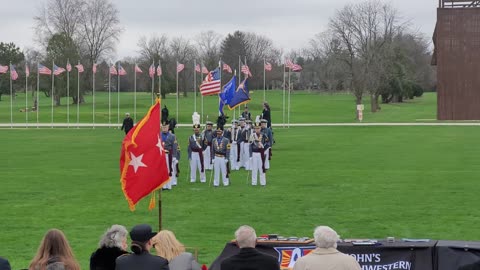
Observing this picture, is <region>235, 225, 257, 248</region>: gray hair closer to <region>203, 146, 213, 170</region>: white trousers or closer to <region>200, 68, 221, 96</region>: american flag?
<region>203, 146, 213, 170</region>: white trousers

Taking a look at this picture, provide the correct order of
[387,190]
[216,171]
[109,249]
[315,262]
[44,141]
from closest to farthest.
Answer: [315,262]
[109,249]
[387,190]
[216,171]
[44,141]

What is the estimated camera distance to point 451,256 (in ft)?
30.2

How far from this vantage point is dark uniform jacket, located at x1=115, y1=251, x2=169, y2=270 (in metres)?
6.88

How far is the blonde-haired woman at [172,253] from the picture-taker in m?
7.24

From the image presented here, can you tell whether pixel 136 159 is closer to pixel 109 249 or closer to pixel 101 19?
Answer: pixel 109 249

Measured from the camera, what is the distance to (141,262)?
6.93 meters

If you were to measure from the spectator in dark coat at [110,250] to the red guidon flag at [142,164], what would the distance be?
356cm

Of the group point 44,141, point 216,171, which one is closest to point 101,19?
point 44,141

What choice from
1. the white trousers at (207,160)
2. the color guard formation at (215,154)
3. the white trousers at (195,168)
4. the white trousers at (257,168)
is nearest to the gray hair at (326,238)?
the color guard formation at (215,154)

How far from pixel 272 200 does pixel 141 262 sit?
12419 mm

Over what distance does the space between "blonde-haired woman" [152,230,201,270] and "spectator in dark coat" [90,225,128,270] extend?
1.09 feet

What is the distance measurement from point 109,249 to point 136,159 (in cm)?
390

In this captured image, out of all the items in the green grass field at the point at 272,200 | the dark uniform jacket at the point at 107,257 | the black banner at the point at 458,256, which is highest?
the dark uniform jacket at the point at 107,257

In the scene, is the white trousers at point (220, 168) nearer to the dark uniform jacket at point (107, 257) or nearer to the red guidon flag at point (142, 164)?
the red guidon flag at point (142, 164)
